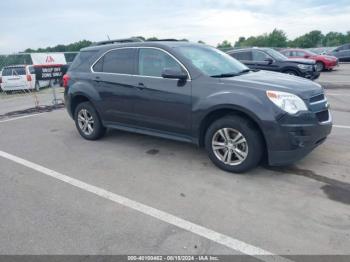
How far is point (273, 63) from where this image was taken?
12883mm

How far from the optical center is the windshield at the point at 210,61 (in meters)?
4.83

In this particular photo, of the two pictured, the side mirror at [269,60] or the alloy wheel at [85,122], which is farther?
the side mirror at [269,60]

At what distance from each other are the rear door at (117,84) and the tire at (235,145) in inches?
61.4

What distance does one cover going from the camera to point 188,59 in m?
4.81

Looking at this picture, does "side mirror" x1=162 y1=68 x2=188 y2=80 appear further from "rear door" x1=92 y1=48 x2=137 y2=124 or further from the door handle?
"rear door" x1=92 y1=48 x2=137 y2=124

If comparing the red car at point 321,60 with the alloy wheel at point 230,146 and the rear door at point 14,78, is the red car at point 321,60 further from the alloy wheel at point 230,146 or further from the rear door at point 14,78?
the alloy wheel at point 230,146

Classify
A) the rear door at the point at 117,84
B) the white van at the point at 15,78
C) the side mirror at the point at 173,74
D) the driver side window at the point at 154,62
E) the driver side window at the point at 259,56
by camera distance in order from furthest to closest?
the white van at the point at 15,78 < the driver side window at the point at 259,56 < the rear door at the point at 117,84 < the driver side window at the point at 154,62 < the side mirror at the point at 173,74

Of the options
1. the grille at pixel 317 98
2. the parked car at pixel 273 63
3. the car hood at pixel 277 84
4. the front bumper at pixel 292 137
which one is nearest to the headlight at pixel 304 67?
the parked car at pixel 273 63

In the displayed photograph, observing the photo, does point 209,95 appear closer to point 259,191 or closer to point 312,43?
point 259,191

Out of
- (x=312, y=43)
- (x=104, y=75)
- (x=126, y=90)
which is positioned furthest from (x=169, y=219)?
(x=312, y=43)

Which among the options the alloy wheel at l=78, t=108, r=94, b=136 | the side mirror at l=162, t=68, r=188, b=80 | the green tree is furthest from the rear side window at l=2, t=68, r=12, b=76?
the green tree

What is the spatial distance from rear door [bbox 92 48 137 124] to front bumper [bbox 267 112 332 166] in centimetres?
237

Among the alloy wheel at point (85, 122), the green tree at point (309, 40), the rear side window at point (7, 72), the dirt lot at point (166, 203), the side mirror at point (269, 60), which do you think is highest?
the green tree at point (309, 40)

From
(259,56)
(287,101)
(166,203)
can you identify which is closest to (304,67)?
(259,56)
